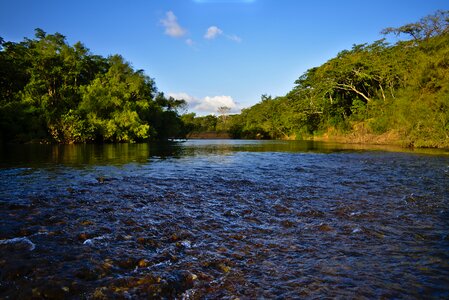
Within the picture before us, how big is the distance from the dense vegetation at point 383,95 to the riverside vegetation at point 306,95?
0.10 m

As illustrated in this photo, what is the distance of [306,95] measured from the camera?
63312mm

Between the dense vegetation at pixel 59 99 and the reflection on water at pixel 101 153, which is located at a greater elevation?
the dense vegetation at pixel 59 99

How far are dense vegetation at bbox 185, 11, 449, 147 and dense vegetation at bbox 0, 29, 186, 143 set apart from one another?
3290 cm

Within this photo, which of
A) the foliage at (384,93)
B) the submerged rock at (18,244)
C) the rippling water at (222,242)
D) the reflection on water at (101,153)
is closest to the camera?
the rippling water at (222,242)

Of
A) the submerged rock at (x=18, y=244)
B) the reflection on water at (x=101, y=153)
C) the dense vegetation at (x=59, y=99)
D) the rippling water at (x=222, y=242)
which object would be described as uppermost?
the dense vegetation at (x=59, y=99)

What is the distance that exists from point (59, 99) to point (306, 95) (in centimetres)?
4643

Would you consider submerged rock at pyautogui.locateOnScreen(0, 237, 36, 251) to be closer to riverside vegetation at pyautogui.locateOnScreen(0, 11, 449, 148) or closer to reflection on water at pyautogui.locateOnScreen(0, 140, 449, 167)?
reflection on water at pyautogui.locateOnScreen(0, 140, 449, 167)

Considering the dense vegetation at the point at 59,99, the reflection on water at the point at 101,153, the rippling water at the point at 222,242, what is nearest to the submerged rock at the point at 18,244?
the rippling water at the point at 222,242

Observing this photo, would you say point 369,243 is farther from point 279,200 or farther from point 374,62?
point 374,62

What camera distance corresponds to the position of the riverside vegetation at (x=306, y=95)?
31422 millimetres

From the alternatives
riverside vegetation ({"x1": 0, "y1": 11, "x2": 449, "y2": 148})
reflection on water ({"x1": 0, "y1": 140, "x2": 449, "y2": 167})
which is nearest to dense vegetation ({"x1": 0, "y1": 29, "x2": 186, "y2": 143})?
riverside vegetation ({"x1": 0, "y1": 11, "x2": 449, "y2": 148})

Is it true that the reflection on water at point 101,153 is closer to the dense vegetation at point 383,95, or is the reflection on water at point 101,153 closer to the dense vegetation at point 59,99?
the dense vegetation at point 383,95

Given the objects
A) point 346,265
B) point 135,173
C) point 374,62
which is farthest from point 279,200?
point 374,62

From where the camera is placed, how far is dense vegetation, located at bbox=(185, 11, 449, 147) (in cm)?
3000
